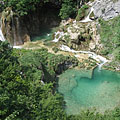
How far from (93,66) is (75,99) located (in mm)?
7408

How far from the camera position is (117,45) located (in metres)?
25.0

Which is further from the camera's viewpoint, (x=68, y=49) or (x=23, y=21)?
(x=23, y=21)

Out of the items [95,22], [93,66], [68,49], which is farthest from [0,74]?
[95,22]

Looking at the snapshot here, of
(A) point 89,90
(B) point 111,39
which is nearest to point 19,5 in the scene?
(B) point 111,39

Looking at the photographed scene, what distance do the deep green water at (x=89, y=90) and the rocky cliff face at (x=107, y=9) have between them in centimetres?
1001

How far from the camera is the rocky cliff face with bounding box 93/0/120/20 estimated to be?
27.4 metres

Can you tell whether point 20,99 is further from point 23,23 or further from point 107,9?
point 107,9

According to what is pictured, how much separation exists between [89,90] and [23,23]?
16.6 metres

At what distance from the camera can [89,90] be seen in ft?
61.5

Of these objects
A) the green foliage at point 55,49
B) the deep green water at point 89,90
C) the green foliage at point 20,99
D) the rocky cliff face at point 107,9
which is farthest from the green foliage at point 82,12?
the green foliage at point 20,99

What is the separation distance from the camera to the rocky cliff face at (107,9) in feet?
89.8

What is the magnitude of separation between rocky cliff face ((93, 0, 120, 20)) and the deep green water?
10.0m

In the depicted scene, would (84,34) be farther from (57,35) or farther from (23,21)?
(23,21)

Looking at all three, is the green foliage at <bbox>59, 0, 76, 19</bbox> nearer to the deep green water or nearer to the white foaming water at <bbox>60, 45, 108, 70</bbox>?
the white foaming water at <bbox>60, 45, 108, 70</bbox>
